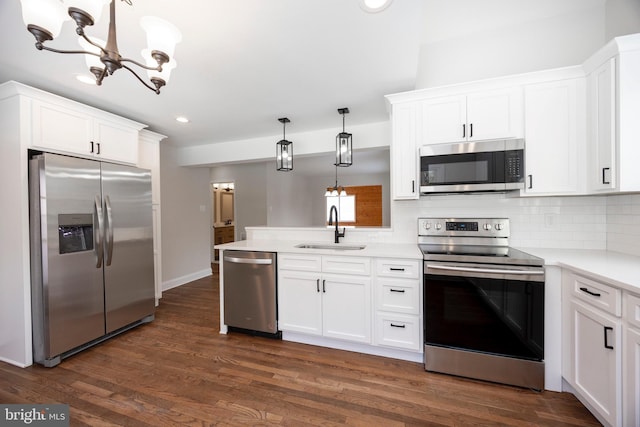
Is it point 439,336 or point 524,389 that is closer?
point 524,389

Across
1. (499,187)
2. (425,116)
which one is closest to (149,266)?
(425,116)

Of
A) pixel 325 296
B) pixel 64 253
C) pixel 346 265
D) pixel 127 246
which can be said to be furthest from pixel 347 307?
pixel 64 253

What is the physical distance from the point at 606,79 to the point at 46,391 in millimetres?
4416

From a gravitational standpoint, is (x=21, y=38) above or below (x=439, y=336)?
above

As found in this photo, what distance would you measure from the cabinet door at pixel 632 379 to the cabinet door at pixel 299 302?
188cm

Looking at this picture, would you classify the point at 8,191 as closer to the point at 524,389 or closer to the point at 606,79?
the point at 524,389

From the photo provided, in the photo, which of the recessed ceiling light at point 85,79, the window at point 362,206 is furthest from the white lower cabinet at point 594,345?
the window at point 362,206

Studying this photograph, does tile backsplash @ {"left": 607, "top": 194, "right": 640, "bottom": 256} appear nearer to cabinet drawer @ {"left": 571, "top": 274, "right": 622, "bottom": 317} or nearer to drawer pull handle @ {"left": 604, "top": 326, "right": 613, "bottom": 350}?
cabinet drawer @ {"left": 571, "top": 274, "right": 622, "bottom": 317}

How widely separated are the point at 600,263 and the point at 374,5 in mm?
2116

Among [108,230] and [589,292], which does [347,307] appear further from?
[108,230]

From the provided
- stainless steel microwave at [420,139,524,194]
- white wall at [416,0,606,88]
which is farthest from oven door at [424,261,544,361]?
white wall at [416,0,606,88]

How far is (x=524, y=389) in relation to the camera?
1843 millimetres

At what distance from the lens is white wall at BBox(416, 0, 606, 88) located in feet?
6.96

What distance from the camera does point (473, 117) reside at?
223 centimetres
